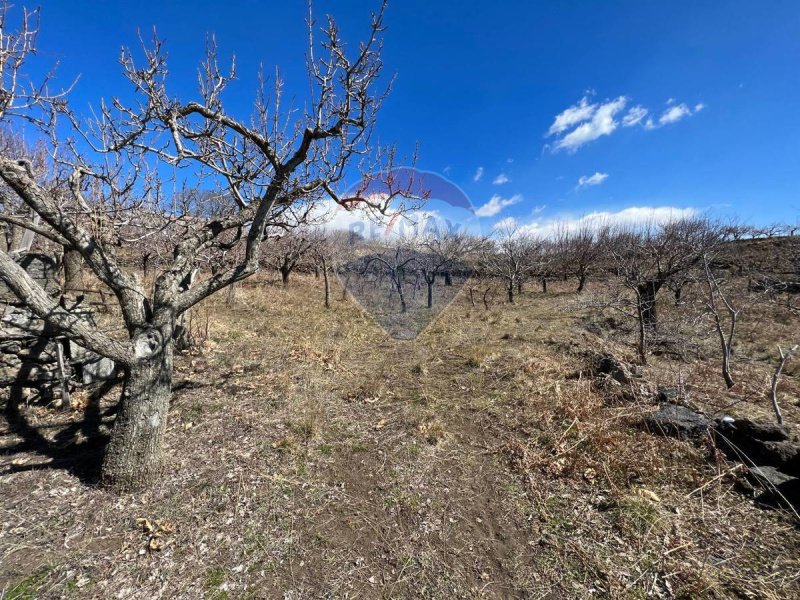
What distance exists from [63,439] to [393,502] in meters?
4.29

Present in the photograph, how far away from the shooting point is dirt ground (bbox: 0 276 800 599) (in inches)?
96.0

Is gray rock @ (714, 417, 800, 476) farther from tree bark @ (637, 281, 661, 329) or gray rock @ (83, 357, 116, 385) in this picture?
gray rock @ (83, 357, 116, 385)

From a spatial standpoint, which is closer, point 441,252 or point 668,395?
point 668,395

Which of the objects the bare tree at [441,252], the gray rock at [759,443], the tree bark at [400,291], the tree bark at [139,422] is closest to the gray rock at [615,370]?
the gray rock at [759,443]

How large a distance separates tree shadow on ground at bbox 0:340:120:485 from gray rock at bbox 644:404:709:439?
6.61 metres

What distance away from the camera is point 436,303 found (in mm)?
17219

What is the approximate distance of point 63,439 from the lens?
13.3 feet

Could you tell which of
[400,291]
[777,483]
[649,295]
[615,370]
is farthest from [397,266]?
[777,483]

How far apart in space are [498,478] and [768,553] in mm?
2151

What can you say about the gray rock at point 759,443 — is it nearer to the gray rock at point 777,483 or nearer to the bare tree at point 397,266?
the gray rock at point 777,483

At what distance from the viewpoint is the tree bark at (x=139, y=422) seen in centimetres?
306

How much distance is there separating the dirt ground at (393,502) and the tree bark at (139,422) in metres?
0.20

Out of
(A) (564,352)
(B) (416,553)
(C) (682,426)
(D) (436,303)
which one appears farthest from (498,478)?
(D) (436,303)

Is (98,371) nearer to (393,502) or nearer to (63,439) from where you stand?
(63,439)
